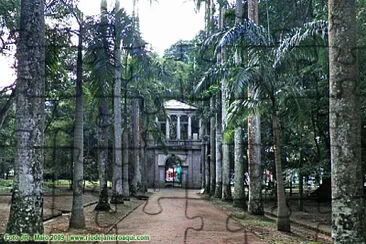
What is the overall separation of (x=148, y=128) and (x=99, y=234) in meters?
16.3

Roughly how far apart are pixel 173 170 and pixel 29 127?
33.3 m

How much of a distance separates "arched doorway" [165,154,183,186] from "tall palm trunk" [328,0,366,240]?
32374 millimetres

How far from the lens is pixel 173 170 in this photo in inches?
1532

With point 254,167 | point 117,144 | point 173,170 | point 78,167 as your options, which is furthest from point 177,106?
point 78,167

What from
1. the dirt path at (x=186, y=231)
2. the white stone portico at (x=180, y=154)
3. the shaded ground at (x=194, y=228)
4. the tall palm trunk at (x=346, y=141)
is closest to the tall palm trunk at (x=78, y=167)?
the shaded ground at (x=194, y=228)

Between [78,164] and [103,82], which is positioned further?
[103,82]

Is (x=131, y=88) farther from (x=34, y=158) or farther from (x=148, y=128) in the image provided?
(x=34, y=158)

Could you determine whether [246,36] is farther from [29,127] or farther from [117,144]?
[117,144]

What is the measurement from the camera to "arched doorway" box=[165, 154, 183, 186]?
124ft

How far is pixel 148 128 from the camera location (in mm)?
24562

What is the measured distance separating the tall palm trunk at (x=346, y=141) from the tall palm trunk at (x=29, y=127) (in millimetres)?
4279

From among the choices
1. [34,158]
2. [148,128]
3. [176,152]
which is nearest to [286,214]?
[34,158]

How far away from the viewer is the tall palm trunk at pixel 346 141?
4.98m

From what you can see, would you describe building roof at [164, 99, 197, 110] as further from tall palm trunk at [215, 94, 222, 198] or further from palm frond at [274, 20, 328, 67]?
palm frond at [274, 20, 328, 67]
